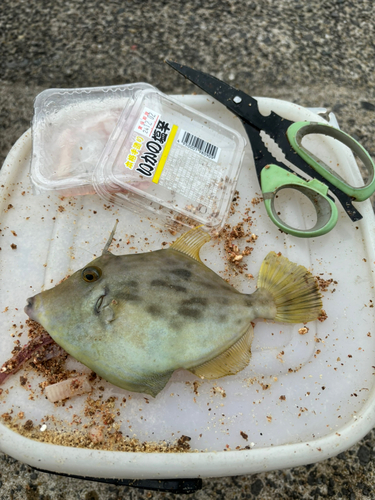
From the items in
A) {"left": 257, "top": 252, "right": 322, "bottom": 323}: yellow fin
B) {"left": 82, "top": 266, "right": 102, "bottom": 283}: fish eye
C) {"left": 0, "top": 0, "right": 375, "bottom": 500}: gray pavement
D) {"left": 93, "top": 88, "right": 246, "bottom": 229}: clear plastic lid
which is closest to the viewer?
{"left": 82, "top": 266, "right": 102, "bottom": 283}: fish eye

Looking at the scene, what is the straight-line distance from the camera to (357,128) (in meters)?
1.97

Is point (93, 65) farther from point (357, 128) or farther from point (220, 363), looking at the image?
point (220, 363)

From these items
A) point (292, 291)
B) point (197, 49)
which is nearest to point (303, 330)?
point (292, 291)

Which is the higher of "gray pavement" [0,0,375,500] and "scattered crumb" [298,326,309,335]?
"gray pavement" [0,0,375,500]

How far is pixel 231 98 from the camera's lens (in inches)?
56.2

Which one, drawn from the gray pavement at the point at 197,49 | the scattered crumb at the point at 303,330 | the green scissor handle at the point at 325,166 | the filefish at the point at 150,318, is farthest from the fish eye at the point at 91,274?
the gray pavement at the point at 197,49

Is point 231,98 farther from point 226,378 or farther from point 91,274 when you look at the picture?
point 226,378

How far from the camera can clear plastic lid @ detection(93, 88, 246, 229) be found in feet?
4.66

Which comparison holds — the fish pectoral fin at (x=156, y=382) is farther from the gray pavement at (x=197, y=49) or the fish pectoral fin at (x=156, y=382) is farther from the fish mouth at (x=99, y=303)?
the gray pavement at (x=197, y=49)

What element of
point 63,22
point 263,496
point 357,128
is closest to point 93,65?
point 63,22

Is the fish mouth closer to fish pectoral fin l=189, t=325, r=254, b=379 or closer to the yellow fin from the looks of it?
fish pectoral fin l=189, t=325, r=254, b=379

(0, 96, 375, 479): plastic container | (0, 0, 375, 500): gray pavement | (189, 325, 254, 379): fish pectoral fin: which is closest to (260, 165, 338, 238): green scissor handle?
(0, 96, 375, 479): plastic container

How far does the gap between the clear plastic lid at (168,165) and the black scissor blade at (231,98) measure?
105 mm

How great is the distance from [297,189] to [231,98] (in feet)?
1.27
